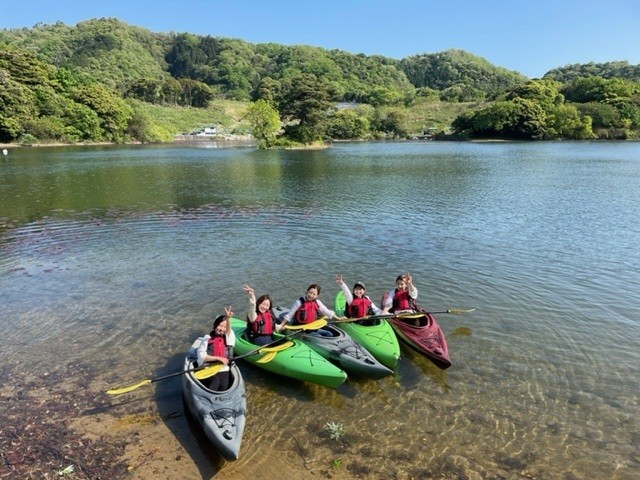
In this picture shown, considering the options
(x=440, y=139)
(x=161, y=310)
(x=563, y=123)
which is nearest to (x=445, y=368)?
(x=161, y=310)

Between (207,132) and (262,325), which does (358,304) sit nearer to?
(262,325)

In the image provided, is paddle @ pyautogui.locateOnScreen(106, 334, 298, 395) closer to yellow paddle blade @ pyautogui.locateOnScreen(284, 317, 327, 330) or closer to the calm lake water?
the calm lake water

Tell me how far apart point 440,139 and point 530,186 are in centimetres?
10010

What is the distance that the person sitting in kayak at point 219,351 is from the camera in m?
8.27

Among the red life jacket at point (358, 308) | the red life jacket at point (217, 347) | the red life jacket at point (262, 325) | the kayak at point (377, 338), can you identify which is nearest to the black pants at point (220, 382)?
the red life jacket at point (217, 347)

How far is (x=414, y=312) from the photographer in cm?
1100

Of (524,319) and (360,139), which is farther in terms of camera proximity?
(360,139)

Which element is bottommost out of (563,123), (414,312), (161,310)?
(161,310)

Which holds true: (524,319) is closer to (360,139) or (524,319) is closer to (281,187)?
(281,187)

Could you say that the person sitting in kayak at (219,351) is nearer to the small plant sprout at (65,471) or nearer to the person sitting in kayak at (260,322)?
the person sitting in kayak at (260,322)

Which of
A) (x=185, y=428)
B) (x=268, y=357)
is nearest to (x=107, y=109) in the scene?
(x=268, y=357)

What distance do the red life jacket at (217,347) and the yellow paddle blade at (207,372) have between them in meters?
0.43

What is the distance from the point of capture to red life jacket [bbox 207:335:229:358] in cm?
877

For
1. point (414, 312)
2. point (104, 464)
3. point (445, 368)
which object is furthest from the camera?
point (414, 312)
